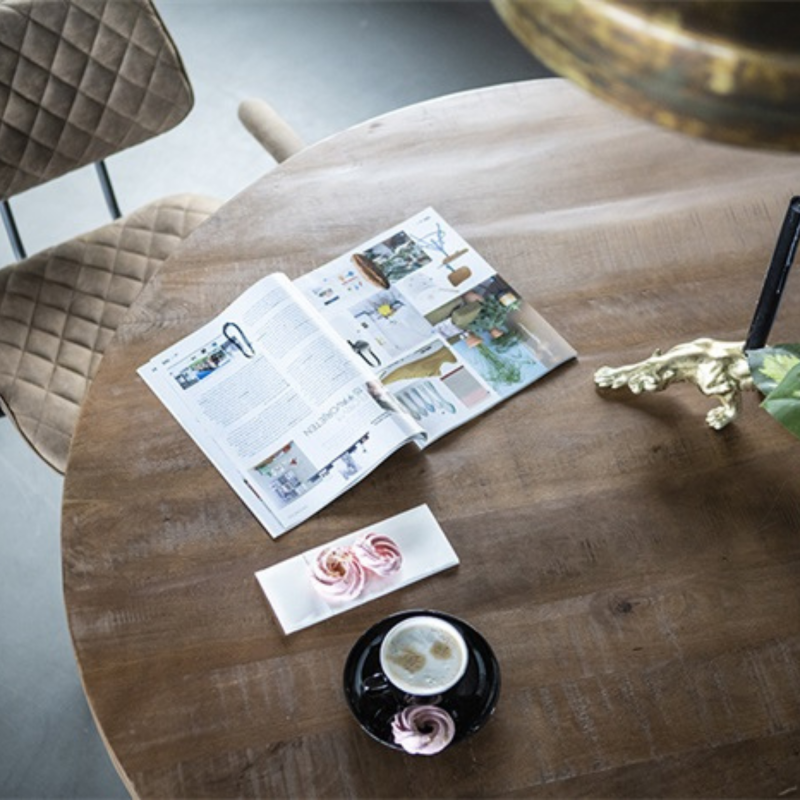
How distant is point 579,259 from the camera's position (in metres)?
1.48

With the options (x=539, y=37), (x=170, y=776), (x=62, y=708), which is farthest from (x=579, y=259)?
(x=62, y=708)

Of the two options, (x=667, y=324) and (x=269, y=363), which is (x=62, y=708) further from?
(x=667, y=324)

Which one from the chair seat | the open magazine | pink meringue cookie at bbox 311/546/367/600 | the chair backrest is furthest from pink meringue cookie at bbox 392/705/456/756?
the chair backrest

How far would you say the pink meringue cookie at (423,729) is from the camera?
1102 mm

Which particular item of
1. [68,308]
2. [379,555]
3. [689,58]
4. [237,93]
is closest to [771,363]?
[379,555]

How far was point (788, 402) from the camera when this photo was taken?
1.18 metres

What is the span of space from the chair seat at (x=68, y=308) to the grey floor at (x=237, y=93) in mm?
472

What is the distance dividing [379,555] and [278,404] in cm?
23

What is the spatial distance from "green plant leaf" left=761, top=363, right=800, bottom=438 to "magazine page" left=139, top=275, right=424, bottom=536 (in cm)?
35

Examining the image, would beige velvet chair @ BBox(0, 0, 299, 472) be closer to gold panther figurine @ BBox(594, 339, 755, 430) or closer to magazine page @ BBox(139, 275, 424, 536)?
magazine page @ BBox(139, 275, 424, 536)

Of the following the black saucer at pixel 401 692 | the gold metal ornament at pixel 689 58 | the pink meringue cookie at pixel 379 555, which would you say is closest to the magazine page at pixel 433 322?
the pink meringue cookie at pixel 379 555

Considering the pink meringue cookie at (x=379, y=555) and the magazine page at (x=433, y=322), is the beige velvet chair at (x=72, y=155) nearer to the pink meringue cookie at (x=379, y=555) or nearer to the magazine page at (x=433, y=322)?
the magazine page at (x=433, y=322)

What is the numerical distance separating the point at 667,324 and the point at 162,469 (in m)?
0.56

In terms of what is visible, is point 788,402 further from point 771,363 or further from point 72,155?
point 72,155
